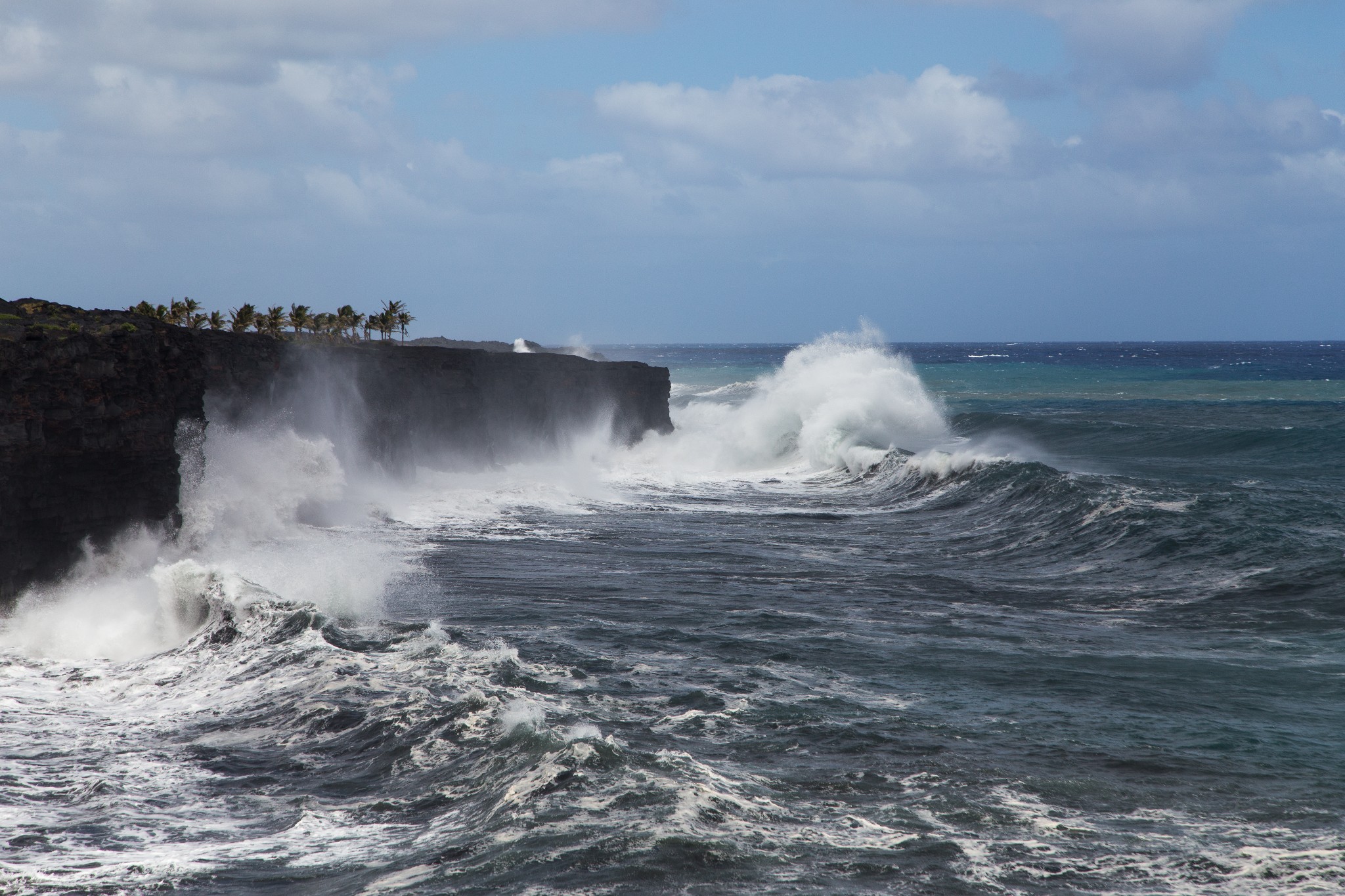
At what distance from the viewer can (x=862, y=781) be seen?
9133 millimetres

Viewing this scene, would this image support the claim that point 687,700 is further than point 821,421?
No

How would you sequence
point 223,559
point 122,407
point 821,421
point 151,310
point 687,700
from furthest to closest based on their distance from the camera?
point 821,421 < point 151,310 < point 223,559 < point 122,407 < point 687,700

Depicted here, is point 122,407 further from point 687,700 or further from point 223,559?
point 687,700

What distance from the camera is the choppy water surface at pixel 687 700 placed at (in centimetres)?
785

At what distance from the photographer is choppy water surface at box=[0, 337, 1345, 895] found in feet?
25.8

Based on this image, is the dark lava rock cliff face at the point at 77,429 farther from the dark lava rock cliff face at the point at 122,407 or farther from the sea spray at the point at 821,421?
the sea spray at the point at 821,421

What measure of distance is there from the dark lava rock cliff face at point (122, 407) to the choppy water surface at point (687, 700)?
0.70 meters

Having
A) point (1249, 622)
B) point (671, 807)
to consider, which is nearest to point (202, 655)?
point (671, 807)

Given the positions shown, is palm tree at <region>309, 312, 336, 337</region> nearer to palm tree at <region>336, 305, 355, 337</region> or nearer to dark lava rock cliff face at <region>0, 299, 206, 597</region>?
palm tree at <region>336, 305, 355, 337</region>

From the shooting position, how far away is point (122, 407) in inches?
698

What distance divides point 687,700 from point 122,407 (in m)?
11.1

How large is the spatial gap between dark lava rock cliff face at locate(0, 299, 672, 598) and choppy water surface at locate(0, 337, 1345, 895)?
70 centimetres

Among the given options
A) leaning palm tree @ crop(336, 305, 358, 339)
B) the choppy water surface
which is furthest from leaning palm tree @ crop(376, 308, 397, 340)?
the choppy water surface

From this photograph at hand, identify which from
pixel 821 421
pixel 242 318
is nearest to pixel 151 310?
pixel 242 318
